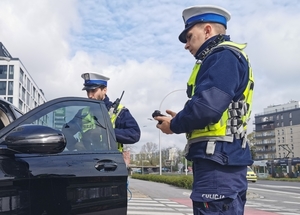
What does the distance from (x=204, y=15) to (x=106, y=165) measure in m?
1.14

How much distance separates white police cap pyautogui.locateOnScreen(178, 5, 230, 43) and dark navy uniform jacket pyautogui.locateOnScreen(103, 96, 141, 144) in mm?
1501

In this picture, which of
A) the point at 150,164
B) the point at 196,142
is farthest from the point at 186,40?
the point at 150,164

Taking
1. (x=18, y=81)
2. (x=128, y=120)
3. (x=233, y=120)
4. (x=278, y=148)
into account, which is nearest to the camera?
(x=233, y=120)

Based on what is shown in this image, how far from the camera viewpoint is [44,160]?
2.24 meters

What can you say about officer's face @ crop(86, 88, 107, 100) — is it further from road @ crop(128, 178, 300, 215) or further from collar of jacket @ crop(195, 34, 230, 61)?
collar of jacket @ crop(195, 34, 230, 61)

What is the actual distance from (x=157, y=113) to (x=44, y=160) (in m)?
0.74

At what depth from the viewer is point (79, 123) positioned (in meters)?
2.68

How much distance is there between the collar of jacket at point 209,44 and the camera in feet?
7.55

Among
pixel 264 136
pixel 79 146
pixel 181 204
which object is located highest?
pixel 264 136

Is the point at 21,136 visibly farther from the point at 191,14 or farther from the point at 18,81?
the point at 18,81

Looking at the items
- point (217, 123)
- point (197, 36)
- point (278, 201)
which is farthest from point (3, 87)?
point (217, 123)

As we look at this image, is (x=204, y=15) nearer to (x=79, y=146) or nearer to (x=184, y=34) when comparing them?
(x=184, y=34)

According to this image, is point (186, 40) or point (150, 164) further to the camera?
point (150, 164)

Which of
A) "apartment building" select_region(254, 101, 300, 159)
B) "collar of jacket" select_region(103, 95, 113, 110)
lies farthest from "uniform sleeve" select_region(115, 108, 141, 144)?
"apartment building" select_region(254, 101, 300, 159)
